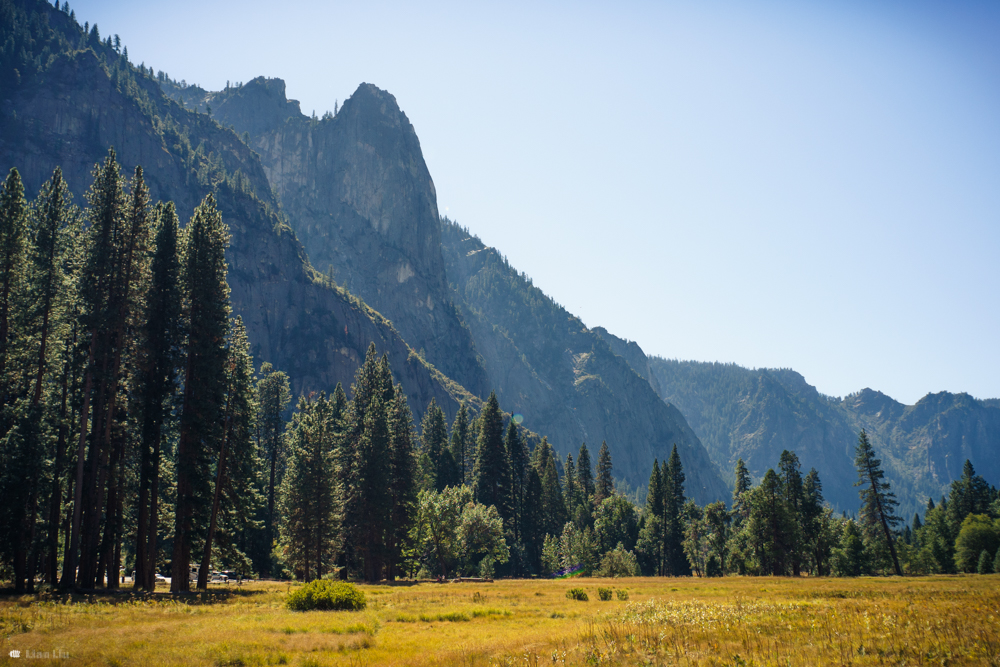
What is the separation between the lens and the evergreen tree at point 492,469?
8069 centimetres

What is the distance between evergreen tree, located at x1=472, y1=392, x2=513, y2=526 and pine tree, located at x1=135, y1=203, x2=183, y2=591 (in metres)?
51.4

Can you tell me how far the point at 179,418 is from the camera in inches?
1281

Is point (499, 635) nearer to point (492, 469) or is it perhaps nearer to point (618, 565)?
point (618, 565)

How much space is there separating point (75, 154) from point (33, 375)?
19500 cm

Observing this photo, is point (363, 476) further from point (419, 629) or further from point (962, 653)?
point (962, 653)

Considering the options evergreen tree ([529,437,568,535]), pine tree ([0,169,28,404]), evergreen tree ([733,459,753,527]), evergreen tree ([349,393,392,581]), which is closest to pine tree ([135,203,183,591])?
pine tree ([0,169,28,404])

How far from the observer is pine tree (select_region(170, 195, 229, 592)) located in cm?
3206

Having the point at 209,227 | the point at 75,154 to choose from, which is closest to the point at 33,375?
the point at 209,227

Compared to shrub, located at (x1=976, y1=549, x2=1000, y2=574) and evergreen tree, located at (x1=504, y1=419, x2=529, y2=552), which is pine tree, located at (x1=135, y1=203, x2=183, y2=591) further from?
shrub, located at (x1=976, y1=549, x2=1000, y2=574)

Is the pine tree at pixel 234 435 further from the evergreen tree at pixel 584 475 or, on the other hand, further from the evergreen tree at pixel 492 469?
the evergreen tree at pixel 584 475

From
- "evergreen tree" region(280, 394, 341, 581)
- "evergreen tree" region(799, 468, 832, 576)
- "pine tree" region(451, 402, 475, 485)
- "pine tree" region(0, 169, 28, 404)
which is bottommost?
"evergreen tree" region(799, 468, 832, 576)

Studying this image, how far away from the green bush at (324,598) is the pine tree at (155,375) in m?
9.57

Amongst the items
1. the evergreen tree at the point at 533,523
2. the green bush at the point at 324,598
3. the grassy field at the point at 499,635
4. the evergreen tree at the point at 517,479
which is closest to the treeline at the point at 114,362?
the grassy field at the point at 499,635

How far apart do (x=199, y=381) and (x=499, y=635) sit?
22.3m
